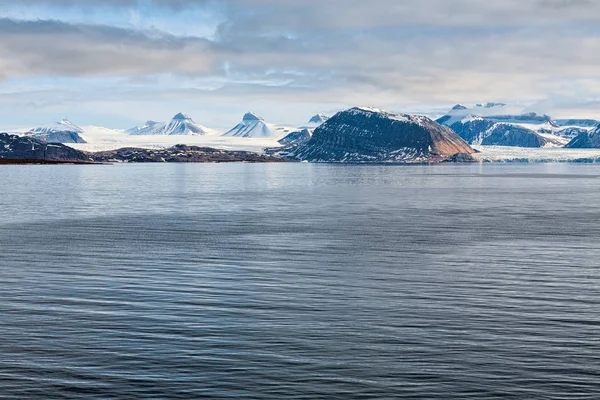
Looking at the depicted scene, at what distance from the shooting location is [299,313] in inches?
1196

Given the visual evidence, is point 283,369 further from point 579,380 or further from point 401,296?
point 401,296

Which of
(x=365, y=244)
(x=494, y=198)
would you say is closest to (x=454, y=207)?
(x=494, y=198)

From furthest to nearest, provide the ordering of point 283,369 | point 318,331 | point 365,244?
point 365,244
point 318,331
point 283,369

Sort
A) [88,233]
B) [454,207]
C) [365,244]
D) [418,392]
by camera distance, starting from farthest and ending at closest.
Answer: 1. [454,207]
2. [88,233]
3. [365,244]
4. [418,392]

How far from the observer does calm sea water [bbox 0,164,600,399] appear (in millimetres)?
21891

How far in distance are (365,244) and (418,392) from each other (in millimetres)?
33591

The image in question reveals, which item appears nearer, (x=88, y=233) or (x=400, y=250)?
(x=400, y=250)

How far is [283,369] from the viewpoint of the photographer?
2294 centimetres

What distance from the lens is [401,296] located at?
3397cm

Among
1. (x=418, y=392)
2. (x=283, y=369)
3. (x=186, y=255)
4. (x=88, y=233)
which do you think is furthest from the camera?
(x=88, y=233)

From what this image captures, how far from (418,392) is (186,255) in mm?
28789

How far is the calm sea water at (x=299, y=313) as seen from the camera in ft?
71.8

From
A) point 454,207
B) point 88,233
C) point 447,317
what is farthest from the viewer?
point 454,207

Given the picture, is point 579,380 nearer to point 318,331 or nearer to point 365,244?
point 318,331
